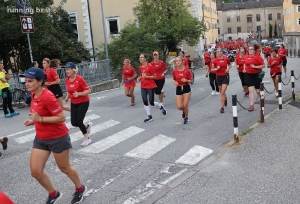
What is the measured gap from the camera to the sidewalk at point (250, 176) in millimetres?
5590

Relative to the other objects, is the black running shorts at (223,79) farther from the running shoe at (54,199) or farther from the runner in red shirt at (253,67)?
the running shoe at (54,199)

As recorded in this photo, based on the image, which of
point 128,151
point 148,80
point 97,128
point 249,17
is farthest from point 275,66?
point 249,17

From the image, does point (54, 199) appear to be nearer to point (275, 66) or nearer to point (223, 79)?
point (223, 79)

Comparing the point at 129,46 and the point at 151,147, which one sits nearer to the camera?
the point at 151,147

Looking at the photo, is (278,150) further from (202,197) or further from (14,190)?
(14,190)

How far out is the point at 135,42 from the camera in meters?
29.2

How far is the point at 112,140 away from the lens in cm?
940

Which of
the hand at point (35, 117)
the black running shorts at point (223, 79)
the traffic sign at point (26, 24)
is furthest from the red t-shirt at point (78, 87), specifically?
the traffic sign at point (26, 24)

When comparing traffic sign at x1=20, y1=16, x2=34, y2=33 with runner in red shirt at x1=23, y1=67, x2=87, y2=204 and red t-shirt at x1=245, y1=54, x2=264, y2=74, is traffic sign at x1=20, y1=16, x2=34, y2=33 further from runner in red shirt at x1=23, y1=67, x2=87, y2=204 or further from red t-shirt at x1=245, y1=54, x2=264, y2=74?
runner in red shirt at x1=23, y1=67, x2=87, y2=204

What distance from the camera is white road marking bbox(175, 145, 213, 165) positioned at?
7.39 metres

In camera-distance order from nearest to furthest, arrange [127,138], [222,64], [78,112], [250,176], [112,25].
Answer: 1. [250,176]
2. [78,112]
3. [127,138]
4. [222,64]
5. [112,25]

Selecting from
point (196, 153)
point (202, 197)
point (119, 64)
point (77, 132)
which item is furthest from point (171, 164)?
point (119, 64)

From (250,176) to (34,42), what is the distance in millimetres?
21710

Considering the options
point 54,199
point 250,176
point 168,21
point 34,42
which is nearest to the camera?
point 54,199
